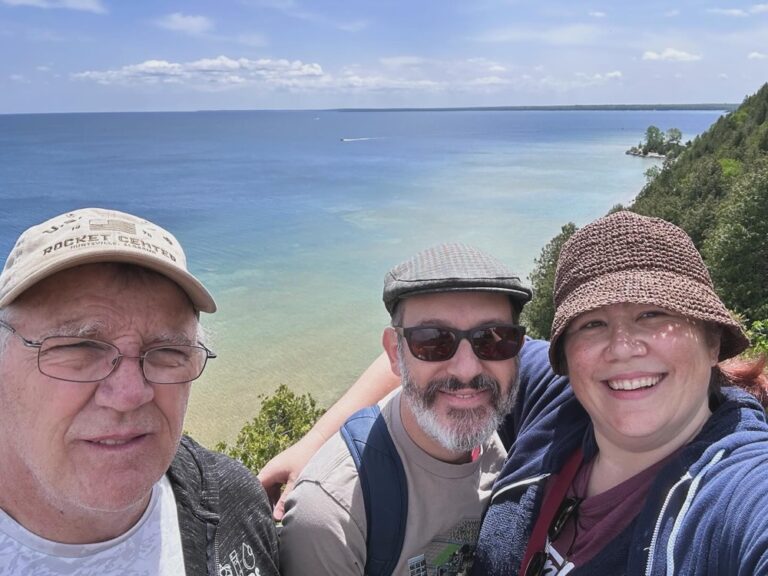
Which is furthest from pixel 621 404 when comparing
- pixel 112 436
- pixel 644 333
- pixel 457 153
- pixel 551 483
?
pixel 457 153

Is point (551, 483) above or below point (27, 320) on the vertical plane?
below

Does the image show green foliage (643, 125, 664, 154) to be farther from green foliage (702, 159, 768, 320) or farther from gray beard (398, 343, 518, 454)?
gray beard (398, 343, 518, 454)

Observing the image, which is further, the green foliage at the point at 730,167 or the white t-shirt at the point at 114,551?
the green foliage at the point at 730,167

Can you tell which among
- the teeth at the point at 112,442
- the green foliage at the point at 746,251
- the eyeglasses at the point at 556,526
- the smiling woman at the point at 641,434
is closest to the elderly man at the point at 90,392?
the teeth at the point at 112,442

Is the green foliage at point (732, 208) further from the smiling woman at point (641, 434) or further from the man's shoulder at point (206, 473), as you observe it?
the man's shoulder at point (206, 473)

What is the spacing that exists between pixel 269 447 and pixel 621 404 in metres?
7.78

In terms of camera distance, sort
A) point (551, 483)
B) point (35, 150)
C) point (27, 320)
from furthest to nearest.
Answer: point (35, 150) → point (551, 483) → point (27, 320)

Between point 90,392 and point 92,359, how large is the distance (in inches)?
5.0

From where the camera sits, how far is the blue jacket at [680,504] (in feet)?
6.67

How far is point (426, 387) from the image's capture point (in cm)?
308

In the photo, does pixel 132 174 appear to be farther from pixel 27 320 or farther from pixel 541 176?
pixel 27 320

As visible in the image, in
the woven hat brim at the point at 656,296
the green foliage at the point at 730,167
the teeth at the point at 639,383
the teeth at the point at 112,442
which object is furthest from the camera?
the green foliage at the point at 730,167

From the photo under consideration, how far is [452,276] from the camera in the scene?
2920mm

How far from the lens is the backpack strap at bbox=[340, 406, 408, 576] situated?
2760mm
